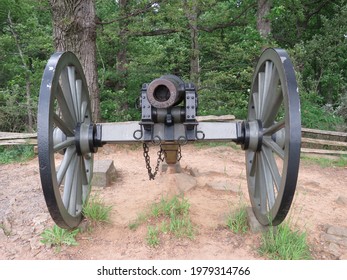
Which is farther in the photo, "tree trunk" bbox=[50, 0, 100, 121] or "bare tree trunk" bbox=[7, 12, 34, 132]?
"bare tree trunk" bbox=[7, 12, 34, 132]

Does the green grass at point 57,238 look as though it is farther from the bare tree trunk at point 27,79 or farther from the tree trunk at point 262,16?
the tree trunk at point 262,16

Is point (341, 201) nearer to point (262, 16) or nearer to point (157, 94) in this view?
point (157, 94)

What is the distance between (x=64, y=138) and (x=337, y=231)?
8.73 feet

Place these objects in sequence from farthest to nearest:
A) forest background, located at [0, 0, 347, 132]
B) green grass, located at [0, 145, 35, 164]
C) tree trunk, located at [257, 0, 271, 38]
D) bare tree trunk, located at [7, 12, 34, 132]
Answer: tree trunk, located at [257, 0, 271, 38], bare tree trunk, located at [7, 12, 34, 132], forest background, located at [0, 0, 347, 132], green grass, located at [0, 145, 35, 164]

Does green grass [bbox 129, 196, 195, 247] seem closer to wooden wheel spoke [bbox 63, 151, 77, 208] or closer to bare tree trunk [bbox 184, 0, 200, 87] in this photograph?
wooden wheel spoke [bbox 63, 151, 77, 208]

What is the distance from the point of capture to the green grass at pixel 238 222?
310 cm

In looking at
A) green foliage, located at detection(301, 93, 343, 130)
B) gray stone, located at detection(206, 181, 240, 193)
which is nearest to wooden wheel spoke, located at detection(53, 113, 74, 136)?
gray stone, located at detection(206, 181, 240, 193)

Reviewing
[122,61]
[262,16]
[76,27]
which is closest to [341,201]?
[76,27]

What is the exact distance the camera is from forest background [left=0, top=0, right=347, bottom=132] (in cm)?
803

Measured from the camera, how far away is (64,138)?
280cm

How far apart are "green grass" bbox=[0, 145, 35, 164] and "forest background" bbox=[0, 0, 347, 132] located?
1.67 metres

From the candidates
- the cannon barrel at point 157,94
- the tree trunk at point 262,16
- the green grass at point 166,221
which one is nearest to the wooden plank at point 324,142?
the tree trunk at point 262,16

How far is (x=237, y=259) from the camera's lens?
2678 mm

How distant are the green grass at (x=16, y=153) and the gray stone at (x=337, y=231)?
5.78 m
